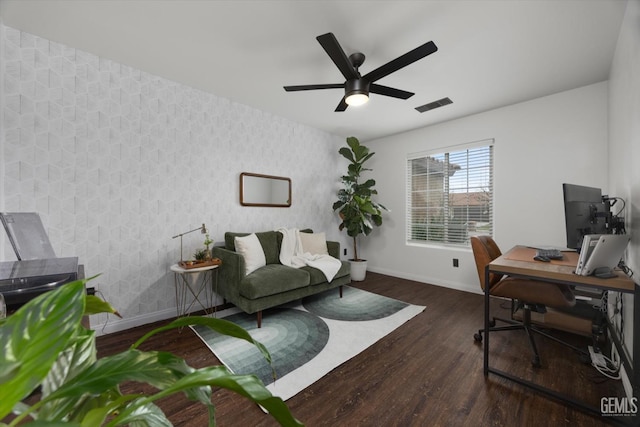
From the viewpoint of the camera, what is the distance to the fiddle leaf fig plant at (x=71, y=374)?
31cm

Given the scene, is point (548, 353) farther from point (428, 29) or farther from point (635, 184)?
point (428, 29)

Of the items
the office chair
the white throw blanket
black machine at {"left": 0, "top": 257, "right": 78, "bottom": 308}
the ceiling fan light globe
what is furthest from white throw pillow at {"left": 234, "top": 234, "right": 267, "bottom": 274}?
the office chair

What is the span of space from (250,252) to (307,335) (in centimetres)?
108

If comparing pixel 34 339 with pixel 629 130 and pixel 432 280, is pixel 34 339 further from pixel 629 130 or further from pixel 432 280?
pixel 432 280

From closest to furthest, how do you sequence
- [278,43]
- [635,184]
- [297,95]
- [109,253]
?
[635,184]
[278,43]
[109,253]
[297,95]

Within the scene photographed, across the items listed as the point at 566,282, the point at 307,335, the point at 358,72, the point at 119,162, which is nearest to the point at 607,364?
the point at 566,282

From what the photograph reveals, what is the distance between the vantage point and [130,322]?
98.9 inches

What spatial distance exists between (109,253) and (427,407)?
9.51 feet

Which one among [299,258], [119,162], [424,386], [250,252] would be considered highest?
[119,162]

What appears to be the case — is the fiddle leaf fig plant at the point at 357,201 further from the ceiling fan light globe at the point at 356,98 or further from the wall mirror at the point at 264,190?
the ceiling fan light globe at the point at 356,98

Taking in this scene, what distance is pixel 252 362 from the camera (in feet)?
6.40

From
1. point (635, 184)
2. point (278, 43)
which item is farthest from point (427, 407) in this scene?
point (278, 43)

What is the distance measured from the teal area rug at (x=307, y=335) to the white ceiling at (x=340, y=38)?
2.41 m

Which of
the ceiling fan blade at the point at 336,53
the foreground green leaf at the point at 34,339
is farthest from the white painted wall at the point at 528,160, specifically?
the foreground green leaf at the point at 34,339
